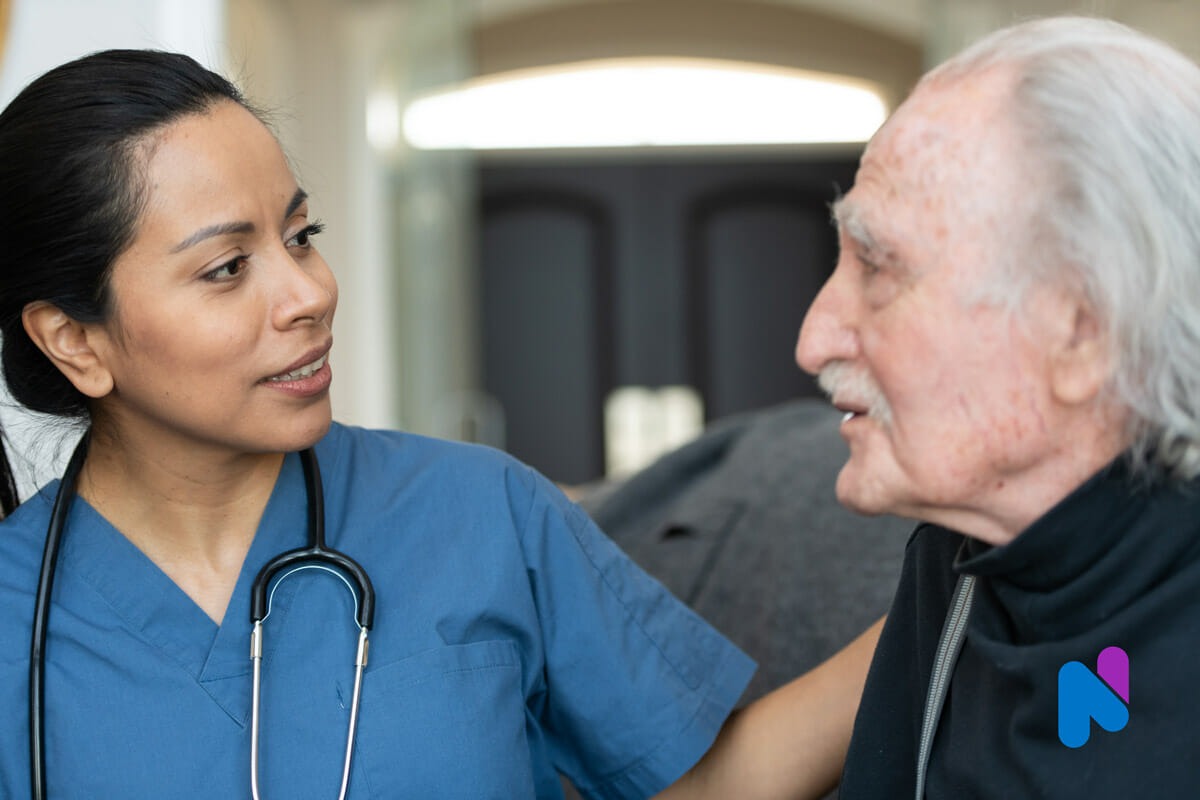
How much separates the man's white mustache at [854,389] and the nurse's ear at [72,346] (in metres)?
0.61

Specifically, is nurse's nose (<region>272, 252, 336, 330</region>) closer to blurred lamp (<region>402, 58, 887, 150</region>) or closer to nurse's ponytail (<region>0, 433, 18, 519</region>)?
nurse's ponytail (<region>0, 433, 18, 519</region>)

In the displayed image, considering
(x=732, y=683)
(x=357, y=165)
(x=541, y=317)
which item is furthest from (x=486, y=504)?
(x=541, y=317)

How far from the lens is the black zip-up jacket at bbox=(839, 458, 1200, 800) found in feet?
2.17

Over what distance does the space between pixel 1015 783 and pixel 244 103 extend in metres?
0.84

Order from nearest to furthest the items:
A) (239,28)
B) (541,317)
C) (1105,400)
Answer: (1105,400)
(239,28)
(541,317)

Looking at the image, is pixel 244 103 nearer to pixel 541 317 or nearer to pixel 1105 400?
pixel 1105 400

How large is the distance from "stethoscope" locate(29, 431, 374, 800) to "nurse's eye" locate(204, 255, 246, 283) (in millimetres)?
199

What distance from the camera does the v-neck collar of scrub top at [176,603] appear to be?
Result: 95 cm

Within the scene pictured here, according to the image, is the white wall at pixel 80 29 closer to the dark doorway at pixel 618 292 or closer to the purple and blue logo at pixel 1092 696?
the purple and blue logo at pixel 1092 696

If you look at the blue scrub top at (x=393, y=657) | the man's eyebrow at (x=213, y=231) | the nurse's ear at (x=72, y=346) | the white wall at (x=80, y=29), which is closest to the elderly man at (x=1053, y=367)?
the blue scrub top at (x=393, y=657)

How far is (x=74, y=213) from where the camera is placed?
3.05 ft

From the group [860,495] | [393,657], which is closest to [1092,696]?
[860,495]

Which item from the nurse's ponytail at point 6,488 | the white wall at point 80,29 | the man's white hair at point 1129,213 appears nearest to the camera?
the man's white hair at point 1129,213

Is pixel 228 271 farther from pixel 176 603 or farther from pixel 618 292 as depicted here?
pixel 618 292
